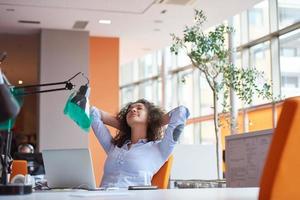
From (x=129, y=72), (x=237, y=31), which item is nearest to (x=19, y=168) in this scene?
(x=237, y=31)

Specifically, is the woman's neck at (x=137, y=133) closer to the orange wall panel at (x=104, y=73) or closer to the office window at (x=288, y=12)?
the office window at (x=288, y=12)

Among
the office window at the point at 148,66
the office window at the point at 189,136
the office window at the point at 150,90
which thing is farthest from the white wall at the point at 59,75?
the office window at the point at 150,90

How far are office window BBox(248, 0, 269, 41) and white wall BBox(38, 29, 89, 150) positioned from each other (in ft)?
9.61

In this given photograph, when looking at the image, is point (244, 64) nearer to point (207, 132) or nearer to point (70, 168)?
point (207, 132)

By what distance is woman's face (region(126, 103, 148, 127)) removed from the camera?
3.71 metres

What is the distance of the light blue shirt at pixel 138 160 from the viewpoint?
11.2 ft

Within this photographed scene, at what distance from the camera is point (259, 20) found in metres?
8.73

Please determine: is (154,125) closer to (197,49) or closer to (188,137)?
(197,49)

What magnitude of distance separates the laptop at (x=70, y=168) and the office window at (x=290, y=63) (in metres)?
5.55

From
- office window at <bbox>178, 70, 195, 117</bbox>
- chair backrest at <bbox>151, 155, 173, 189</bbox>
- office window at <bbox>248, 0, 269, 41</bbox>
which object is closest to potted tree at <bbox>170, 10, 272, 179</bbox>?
chair backrest at <bbox>151, 155, 173, 189</bbox>

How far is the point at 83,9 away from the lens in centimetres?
751

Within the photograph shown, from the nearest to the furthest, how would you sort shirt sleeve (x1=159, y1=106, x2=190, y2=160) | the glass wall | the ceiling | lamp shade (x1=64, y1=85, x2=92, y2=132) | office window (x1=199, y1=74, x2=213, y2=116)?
1. lamp shade (x1=64, y1=85, x2=92, y2=132)
2. shirt sleeve (x1=159, y1=106, x2=190, y2=160)
3. the ceiling
4. the glass wall
5. office window (x1=199, y1=74, x2=213, y2=116)

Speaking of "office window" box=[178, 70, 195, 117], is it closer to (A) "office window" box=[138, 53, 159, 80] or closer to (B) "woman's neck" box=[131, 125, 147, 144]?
(A) "office window" box=[138, 53, 159, 80]

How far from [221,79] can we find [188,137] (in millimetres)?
5782
